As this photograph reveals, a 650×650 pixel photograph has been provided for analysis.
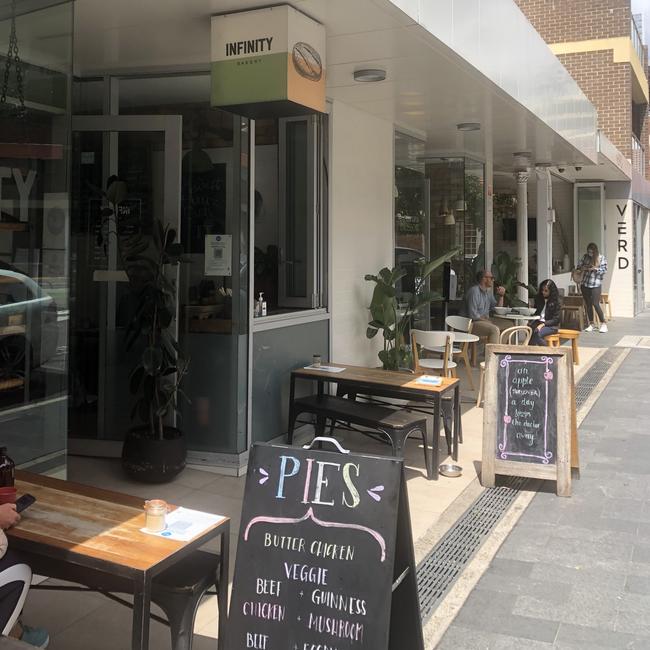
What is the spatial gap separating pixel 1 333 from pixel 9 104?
3.68 feet

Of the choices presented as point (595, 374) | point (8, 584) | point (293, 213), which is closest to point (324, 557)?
point (8, 584)

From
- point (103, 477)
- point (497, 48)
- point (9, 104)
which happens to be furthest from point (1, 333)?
point (497, 48)

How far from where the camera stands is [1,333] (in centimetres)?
351

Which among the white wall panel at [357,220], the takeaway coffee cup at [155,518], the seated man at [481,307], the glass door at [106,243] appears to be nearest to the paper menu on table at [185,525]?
the takeaway coffee cup at [155,518]

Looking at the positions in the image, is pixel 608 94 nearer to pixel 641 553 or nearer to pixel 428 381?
pixel 428 381

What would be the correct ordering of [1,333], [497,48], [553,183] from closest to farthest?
[1,333]
[497,48]
[553,183]

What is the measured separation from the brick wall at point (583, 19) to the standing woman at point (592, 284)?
18.7 feet

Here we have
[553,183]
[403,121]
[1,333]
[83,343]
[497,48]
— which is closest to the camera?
[1,333]

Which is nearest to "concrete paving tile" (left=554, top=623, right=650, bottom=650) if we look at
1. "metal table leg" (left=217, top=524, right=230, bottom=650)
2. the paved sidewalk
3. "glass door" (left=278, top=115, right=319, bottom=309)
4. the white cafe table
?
Result: the paved sidewalk

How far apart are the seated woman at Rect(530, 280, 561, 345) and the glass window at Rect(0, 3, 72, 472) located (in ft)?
21.9

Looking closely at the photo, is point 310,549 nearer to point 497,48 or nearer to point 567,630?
point 567,630

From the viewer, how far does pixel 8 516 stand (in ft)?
7.43

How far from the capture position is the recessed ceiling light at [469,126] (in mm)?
8125

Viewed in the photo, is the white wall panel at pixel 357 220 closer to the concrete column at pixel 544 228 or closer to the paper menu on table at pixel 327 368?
the paper menu on table at pixel 327 368
